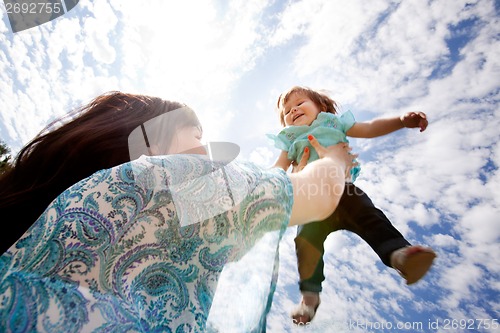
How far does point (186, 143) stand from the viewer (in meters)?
1.53

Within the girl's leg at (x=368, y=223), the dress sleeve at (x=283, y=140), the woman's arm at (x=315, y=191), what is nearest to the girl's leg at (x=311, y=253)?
the girl's leg at (x=368, y=223)

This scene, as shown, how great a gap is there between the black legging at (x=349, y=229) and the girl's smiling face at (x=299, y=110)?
107 cm

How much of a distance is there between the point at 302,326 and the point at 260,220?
2.61 metres

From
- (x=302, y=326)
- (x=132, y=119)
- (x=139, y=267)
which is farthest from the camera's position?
(x=302, y=326)

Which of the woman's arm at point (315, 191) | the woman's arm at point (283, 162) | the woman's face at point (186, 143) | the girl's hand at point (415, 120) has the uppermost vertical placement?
the woman's face at point (186, 143)

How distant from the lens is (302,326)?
124 inches

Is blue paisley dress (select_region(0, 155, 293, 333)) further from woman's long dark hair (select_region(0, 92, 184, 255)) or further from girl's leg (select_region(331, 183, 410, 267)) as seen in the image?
girl's leg (select_region(331, 183, 410, 267))

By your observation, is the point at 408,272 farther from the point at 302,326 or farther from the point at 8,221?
the point at 8,221

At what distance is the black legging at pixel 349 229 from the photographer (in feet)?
9.66

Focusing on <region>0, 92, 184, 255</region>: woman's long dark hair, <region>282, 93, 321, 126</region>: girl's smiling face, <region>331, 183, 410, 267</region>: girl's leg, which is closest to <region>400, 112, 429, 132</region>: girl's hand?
<region>331, 183, 410, 267</region>: girl's leg

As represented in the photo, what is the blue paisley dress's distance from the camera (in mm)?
740

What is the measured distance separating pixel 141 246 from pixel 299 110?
351cm

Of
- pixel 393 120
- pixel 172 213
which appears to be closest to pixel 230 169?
pixel 172 213

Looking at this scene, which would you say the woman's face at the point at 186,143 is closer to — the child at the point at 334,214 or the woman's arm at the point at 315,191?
the woman's arm at the point at 315,191
